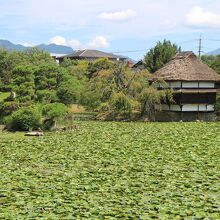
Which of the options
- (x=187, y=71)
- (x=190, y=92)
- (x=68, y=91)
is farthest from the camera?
(x=187, y=71)

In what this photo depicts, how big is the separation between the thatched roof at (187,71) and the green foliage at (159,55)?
13218mm

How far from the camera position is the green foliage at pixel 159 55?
40844 mm

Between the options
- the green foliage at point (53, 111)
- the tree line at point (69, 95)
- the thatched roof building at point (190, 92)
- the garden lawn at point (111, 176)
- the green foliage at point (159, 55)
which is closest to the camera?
the garden lawn at point (111, 176)

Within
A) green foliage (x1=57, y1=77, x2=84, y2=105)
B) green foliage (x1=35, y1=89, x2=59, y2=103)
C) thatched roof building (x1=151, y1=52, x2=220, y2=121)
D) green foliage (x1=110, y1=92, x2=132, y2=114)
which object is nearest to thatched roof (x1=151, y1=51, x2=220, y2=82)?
thatched roof building (x1=151, y1=52, x2=220, y2=121)

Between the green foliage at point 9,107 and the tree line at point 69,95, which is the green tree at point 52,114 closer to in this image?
the tree line at point 69,95

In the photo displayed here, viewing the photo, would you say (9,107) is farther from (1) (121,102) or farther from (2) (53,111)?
(1) (121,102)

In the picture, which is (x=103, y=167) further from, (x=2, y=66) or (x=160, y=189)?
(x=2, y=66)

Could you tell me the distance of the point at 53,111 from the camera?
20.1 metres

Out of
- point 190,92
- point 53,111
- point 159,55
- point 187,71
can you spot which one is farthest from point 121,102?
point 159,55

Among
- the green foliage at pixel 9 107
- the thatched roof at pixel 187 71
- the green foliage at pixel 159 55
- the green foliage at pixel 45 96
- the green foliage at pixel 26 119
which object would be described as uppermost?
the green foliage at pixel 159 55

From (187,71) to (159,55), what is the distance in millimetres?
15494

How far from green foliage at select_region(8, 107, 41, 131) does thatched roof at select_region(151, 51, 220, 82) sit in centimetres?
905

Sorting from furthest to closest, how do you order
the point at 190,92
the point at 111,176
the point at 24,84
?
the point at 190,92
the point at 24,84
the point at 111,176

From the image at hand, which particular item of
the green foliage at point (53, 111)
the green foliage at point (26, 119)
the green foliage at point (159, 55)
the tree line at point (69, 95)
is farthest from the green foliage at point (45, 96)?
the green foliage at point (159, 55)
